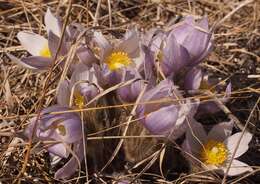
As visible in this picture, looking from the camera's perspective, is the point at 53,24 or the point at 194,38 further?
the point at 53,24

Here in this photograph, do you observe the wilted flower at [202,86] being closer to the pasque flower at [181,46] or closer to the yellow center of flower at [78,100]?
the pasque flower at [181,46]

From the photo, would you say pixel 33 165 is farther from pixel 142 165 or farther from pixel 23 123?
pixel 142 165

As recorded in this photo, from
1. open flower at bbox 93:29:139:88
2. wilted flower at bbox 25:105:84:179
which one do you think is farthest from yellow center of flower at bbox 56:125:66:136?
open flower at bbox 93:29:139:88

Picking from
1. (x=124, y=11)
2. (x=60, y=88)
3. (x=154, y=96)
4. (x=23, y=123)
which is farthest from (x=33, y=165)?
(x=124, y=11)

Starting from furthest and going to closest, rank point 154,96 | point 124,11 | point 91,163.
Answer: point 124,11 → point 91,163 → point 154,96

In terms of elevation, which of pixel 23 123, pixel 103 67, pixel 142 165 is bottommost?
pixel 142 165

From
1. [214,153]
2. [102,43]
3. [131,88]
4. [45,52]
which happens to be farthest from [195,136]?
[45,52]

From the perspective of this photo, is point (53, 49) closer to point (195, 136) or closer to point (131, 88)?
point (131, 88)
